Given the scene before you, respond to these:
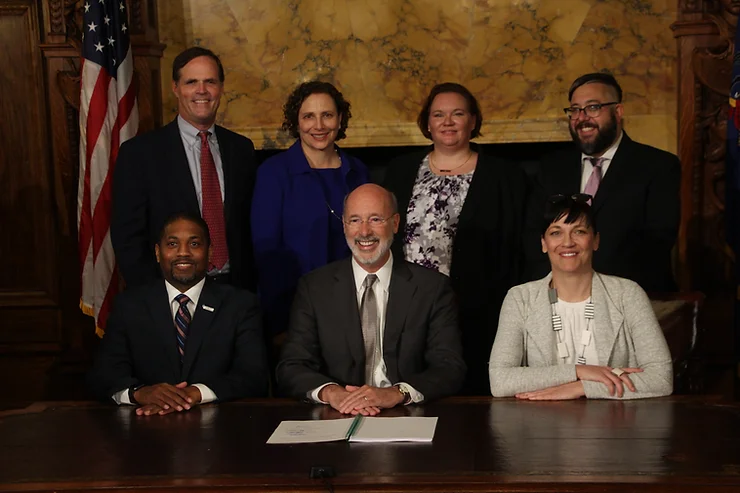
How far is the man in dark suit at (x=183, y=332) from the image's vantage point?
3211mm

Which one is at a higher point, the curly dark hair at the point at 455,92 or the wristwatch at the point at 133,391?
the curly dark hair at the point at 455,92

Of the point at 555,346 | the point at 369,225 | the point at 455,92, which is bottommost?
the point at 555,346

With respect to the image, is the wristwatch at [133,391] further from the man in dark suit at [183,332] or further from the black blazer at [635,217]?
the black blazer at [635,217]

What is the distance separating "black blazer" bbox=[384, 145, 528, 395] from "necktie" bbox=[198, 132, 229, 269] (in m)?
0.70

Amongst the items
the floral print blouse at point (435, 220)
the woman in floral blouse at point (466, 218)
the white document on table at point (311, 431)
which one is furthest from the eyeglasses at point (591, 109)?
Answer: the white document on table at point (311, 431)

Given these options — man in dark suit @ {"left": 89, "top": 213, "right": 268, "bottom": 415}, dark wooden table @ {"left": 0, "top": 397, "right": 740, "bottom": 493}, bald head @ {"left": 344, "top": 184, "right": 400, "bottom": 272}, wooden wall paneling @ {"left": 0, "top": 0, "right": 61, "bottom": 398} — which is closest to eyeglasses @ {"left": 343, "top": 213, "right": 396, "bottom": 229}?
bald head @ {"left": 344, "top": 184, "right": 400, "bottom": 272}

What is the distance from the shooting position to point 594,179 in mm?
3908

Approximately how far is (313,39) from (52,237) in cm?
184

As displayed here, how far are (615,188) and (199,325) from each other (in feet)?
5.61

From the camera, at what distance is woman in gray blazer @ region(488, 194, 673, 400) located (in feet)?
10.1

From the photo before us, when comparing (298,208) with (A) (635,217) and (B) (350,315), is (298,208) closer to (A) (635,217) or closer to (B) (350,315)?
(B) (350,315)

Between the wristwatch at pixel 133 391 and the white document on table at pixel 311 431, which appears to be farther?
the wristwatch at pixel 133 391

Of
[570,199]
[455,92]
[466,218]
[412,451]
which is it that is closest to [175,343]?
[412,451]

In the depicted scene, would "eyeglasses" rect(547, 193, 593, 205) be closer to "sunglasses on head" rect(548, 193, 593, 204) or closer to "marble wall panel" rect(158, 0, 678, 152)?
"sunglasses on head" rect(548, 193, 593, 204)
